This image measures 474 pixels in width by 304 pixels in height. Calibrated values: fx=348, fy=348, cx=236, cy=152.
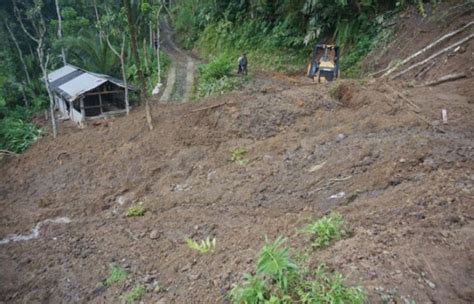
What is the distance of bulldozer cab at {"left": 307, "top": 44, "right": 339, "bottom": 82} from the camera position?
14180 mm

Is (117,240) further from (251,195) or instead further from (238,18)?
(238,18)

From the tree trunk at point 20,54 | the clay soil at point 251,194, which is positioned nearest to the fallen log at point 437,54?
the clay soil at point 251,194

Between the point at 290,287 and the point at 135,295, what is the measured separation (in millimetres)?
2863

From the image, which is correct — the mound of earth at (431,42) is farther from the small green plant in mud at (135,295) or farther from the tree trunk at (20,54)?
the tree trunk at (20,54)

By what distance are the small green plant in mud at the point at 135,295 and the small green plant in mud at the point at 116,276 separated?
721 millimetres

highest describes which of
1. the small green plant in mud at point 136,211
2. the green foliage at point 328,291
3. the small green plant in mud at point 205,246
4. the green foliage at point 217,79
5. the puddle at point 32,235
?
the green foliage at point 328,291

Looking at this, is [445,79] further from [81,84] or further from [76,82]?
[76,82]

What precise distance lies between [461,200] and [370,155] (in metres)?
2.50

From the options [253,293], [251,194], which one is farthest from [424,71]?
[253,293]

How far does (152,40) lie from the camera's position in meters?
25.6

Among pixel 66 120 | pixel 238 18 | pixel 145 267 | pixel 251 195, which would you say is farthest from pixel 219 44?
pixel 145 267

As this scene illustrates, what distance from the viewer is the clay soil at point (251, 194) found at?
420 cm

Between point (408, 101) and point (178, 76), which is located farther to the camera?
point (178, 76)

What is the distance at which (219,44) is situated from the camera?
2430 cm
